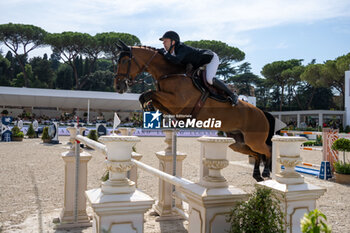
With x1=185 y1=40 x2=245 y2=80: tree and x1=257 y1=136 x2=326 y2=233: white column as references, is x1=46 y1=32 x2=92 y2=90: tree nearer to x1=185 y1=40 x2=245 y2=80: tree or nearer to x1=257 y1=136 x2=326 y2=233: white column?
x1=185 y1=40 x2=245 y2=80: tree

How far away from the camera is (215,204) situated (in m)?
1.38

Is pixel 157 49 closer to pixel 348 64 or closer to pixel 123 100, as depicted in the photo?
pixel 123 100

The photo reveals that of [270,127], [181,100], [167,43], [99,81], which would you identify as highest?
[99,81]

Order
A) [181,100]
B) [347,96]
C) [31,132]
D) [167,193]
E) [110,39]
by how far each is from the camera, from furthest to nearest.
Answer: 1. [110,39]
2. [347,96]
3. [31,132]
4. [167,193]
5. [181,100]

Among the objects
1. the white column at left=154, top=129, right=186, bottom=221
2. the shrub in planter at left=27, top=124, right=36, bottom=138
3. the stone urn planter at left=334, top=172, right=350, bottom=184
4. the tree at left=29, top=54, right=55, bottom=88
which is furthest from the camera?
the tree at left=29, top=54, right=55, bottom=88

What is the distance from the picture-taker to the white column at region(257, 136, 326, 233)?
1.56 metres

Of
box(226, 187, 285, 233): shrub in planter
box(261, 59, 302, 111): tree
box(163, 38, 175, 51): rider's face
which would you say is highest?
box(261, 59, 302, 111): tree

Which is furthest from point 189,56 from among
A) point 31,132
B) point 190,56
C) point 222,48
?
point 222,48

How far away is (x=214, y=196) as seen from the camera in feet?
4.44

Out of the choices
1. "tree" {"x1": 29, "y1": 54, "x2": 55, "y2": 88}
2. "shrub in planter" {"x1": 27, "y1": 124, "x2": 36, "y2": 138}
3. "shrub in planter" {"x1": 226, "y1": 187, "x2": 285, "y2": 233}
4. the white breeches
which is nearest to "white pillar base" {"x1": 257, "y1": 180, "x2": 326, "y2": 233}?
"shrub in planter" {"x1": 226, "y1": 187, "x2": 285, "y2": 233}

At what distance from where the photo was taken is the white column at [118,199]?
1.34 metres

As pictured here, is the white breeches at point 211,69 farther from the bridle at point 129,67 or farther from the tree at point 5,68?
the tree at point 5,68

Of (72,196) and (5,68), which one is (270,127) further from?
(5,68)

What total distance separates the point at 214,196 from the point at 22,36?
41.0m
